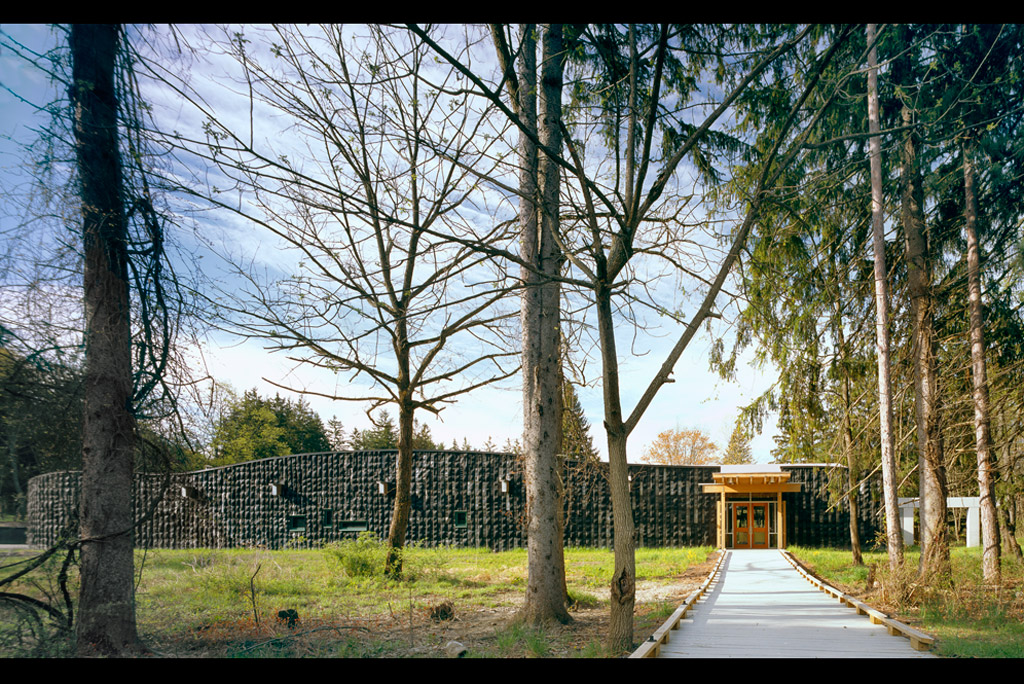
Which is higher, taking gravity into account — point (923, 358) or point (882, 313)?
point (882, 313)

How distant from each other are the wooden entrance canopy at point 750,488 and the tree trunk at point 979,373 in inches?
405

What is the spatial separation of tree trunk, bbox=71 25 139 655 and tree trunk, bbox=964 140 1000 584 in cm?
1101

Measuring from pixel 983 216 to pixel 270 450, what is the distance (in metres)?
34.3

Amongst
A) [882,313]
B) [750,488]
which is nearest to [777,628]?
[882,313]

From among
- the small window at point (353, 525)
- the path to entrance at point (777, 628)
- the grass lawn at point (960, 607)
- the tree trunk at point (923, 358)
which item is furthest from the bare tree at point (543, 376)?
the small window at point (353, 525)

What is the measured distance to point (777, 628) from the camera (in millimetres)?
6391

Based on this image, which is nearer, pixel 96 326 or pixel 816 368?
pixel 96 326

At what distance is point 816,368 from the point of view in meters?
11.4

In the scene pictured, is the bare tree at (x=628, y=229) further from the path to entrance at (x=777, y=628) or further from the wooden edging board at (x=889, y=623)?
the wooden edging board at (x=889, y=623)

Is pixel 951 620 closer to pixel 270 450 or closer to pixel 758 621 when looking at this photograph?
pixel 758 621

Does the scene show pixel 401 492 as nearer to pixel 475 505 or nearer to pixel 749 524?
pixel 475 505

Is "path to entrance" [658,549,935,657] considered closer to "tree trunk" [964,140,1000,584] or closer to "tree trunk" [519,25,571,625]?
"tree trunk" [519,25,571,625]

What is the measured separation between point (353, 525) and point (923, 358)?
18.4m

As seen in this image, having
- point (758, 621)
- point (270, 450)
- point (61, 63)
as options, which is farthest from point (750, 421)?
point (270, 450)
